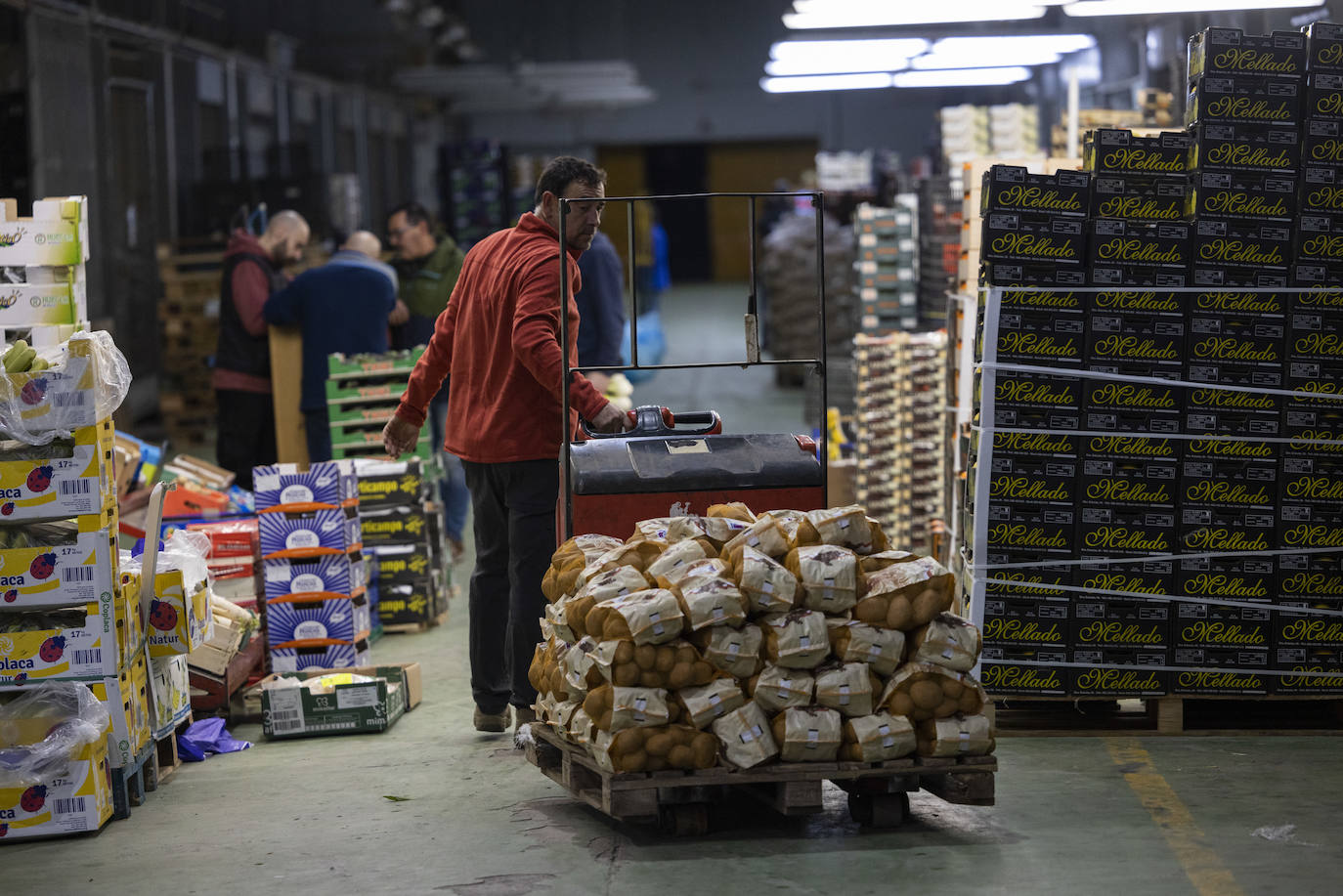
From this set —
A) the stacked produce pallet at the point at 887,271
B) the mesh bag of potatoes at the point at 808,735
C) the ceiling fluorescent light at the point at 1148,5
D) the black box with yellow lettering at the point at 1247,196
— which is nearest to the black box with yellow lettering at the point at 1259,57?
the black box with yellow lettering at the point at 1247,196

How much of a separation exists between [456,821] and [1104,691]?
8.81 ft

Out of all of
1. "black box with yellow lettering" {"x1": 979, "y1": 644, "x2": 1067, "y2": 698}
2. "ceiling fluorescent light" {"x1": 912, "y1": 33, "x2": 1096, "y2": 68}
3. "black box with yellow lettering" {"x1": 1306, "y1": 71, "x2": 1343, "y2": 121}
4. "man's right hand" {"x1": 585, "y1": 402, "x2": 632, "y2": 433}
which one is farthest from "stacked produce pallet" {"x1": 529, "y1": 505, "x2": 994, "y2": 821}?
"ceiling fluorescent light" {"x1": 912, "y1": 33, "x2": 1096, "y2": 68}

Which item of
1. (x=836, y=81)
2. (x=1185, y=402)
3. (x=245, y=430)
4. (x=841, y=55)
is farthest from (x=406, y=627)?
(x=836, y=81)

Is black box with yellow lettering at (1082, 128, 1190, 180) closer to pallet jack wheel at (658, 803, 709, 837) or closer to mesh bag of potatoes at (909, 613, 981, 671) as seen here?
mesh bag of potatoes at (909, 613, 981, 671)

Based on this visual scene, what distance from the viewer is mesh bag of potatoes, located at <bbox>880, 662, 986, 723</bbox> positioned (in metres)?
4.85

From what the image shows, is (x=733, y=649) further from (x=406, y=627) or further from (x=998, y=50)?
(x=998, y=50)

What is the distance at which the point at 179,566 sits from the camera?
6086 millimetres

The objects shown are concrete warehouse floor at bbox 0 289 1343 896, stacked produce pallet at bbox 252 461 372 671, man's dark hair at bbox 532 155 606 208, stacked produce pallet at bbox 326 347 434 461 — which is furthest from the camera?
stacked produce pallet at bbox 326 347 434 461

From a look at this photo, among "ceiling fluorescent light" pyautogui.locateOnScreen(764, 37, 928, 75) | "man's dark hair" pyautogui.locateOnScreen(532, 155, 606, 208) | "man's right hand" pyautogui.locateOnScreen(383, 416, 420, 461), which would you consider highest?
"ceiling fluorescent light" pyautogui.locateOnScreen(764, 37, 928, 75)

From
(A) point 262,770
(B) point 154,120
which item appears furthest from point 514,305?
(B) point 154,120

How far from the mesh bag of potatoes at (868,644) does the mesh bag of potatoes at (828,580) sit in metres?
0.07

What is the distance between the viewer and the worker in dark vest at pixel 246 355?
9.73m

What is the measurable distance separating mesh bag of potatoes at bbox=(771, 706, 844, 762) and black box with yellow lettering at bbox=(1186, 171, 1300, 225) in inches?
108

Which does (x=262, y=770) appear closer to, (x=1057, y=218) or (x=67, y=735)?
(x=67, y=735)
